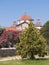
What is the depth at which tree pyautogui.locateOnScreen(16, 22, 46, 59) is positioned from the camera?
74.2 ft

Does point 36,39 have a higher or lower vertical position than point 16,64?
higher

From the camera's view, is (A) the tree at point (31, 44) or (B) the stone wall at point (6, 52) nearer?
(A) the tree at point (31, 44)

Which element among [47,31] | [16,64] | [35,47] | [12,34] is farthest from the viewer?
[12,34]

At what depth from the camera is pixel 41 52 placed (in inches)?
896

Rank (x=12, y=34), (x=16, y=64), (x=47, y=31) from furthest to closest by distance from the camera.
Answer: (x=12, y=34), (x=47, y=31), (x=16, y=64)

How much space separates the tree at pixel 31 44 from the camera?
22.6 m

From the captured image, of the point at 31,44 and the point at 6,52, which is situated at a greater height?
the point at 31,44

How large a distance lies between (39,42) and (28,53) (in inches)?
51.8

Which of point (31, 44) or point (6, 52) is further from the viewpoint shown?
point (6, 52)

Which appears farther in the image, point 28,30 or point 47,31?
point 47,31

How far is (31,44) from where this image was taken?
22750 millimetres

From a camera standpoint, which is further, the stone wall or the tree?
the stone wall

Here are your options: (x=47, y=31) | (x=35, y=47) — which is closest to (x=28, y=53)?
(x=35, y=47)

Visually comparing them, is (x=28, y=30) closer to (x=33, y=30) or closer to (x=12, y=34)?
(x=33, y=30)
